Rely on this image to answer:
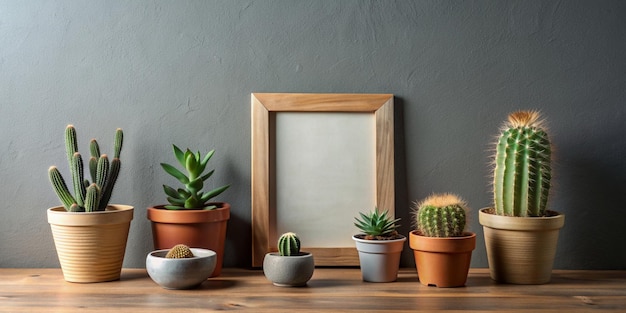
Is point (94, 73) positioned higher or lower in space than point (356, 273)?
higher

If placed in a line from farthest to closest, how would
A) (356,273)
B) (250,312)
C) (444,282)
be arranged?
(356,273) < (444,282) < (250,312)

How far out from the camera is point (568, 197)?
1.59 metres

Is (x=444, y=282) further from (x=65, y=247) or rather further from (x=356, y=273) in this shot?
(x=65, y=247)

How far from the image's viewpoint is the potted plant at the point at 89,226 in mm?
1407

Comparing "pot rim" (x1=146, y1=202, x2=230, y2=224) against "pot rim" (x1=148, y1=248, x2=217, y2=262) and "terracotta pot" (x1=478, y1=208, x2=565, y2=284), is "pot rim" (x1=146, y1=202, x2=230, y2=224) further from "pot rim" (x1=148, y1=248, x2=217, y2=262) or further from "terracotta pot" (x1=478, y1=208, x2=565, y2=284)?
"terracotta pot" (x1=478, y1=208, x2=565, y2=284)

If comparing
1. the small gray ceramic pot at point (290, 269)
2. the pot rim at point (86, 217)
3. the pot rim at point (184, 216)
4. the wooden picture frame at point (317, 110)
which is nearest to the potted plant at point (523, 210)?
the wooden picture frame at point (317, 110)

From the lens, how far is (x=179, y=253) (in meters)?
1.36

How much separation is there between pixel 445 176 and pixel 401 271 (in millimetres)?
262

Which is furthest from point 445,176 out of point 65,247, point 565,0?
point 65,247

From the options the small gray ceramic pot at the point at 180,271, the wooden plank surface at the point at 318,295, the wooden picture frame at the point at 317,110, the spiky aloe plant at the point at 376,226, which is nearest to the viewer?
the wooden plank surface at the point at 318,295

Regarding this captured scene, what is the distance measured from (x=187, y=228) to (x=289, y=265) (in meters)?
0.27

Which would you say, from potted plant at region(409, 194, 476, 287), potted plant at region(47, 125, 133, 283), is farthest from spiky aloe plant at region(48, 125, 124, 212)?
potted plant at region(409, 194, 476, 287)

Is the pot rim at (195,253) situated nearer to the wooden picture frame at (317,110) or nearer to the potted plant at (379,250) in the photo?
the wooden picture frame at (317,110)

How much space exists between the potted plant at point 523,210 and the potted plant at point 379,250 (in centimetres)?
22
